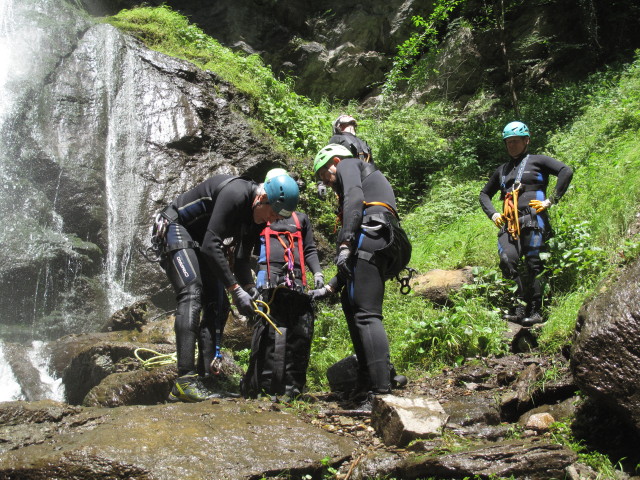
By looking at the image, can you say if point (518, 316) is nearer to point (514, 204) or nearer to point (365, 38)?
point (514, 204)

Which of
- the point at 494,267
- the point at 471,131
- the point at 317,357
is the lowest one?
the point at 317,357

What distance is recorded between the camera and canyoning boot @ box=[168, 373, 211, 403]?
13.1ft

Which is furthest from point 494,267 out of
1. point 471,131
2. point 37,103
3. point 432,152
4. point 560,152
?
point 37,103

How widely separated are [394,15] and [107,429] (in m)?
16.4

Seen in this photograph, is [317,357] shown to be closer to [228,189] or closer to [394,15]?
[228,189]

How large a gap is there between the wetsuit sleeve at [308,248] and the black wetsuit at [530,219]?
6.92 feet

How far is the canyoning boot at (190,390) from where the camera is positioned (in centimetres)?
398

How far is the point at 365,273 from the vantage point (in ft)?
12.8

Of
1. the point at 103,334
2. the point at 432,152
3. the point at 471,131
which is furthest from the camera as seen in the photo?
the point at 471,131

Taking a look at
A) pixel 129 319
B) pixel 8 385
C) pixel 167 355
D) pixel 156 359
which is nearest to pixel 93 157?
pixel 129 319

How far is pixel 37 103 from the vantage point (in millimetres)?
10164

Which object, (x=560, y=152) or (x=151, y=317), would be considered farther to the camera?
(x=560, y=152)

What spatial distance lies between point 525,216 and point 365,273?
2.44 metres

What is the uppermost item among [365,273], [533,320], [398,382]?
[365,273]
